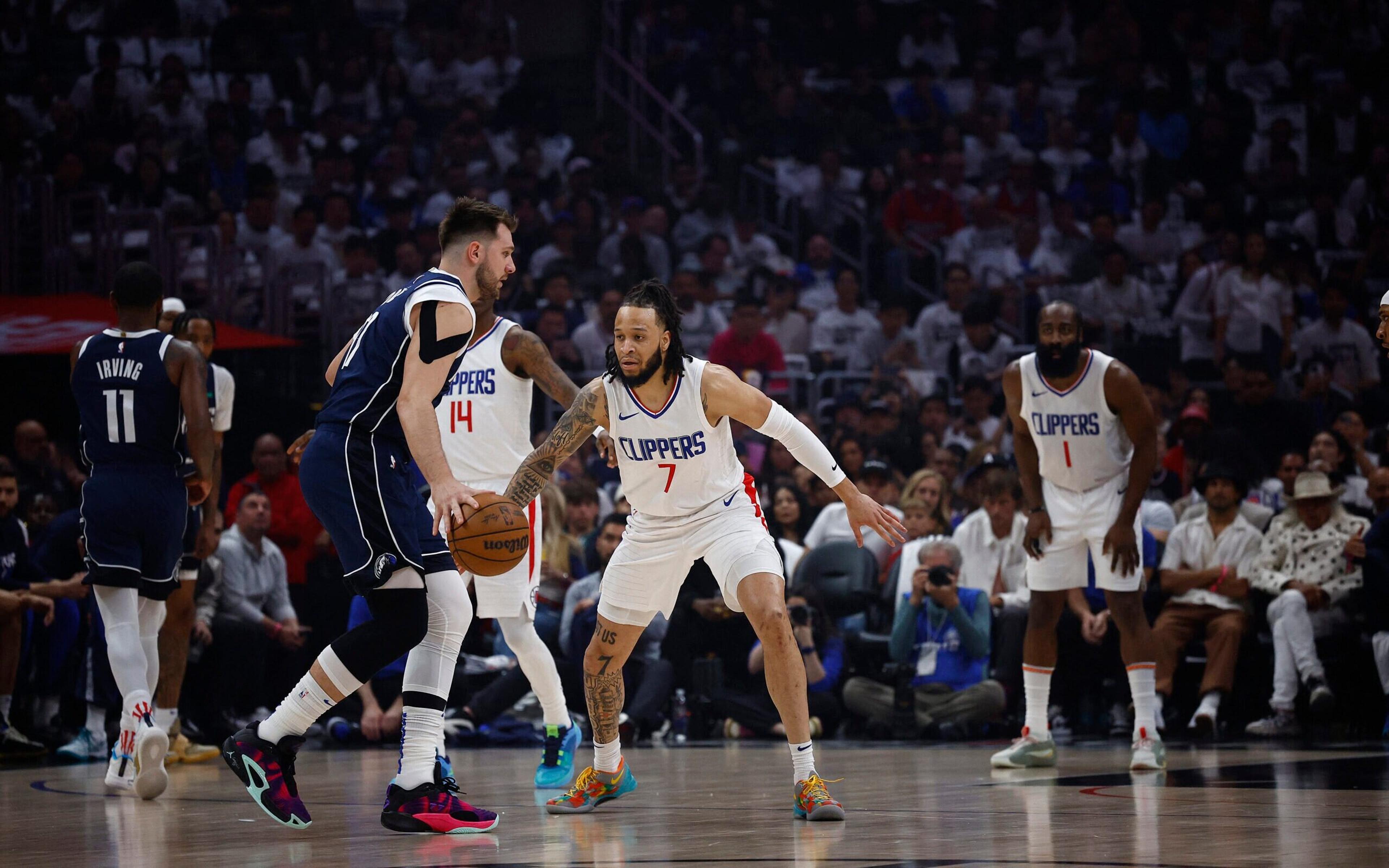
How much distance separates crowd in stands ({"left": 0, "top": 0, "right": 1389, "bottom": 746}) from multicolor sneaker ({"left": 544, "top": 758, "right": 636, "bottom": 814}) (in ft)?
14.0

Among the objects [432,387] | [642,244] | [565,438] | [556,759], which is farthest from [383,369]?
[642,244]

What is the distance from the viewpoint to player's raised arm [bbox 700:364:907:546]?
6.04m

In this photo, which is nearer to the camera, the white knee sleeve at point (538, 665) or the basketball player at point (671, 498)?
the basketball player at point (671, 498)

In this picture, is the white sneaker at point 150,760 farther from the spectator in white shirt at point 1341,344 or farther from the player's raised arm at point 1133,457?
the spectator in white shirt at point 1341,344

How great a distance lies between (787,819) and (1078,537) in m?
2.92

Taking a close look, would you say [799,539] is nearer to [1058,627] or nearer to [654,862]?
[1058,627]

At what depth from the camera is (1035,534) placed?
8250 millimetres

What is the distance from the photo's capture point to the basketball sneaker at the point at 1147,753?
775cm

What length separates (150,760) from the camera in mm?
6977

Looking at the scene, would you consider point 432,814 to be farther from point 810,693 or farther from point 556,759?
point 810,693

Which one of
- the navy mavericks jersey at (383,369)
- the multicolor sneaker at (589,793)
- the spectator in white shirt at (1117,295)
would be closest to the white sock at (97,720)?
the multicolor sneaker at (589,793)

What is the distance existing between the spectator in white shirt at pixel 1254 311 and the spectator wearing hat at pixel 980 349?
6.46 ft

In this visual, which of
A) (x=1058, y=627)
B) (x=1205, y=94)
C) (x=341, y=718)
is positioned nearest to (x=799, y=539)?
(x=1058, y=627)

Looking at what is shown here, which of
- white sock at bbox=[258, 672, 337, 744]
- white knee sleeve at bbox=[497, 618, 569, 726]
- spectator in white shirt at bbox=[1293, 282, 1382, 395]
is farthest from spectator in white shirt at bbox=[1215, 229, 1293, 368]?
white sock at bbox=[258, 672, 337, 744]
